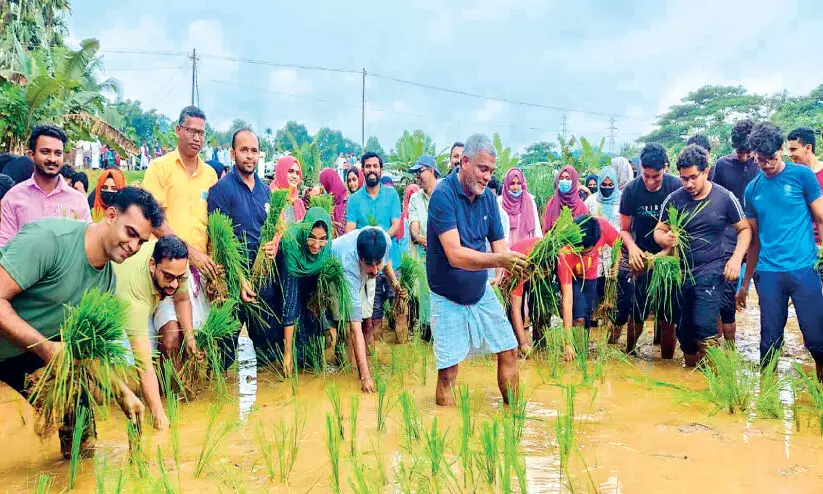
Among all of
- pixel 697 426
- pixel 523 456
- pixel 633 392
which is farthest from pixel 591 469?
pixel 633 392

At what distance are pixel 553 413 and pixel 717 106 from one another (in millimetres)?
43966

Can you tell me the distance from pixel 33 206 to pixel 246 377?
1879 millimetres

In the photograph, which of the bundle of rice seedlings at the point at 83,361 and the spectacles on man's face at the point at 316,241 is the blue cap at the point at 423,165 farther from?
the bundle of rice seedlings at the point at 83,361

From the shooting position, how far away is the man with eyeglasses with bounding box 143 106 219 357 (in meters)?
4.65

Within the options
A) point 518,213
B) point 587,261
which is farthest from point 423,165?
point 587,261

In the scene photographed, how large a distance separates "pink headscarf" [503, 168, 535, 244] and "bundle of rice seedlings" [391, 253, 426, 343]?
1123mm

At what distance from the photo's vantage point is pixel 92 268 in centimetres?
332

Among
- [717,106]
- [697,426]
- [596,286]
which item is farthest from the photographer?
[717,106]

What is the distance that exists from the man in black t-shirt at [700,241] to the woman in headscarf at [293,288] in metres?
2.53

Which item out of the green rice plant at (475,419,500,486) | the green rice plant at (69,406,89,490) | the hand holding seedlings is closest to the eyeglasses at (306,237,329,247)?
the hand holding seedlings

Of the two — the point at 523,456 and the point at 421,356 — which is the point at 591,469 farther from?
the point at 421,356

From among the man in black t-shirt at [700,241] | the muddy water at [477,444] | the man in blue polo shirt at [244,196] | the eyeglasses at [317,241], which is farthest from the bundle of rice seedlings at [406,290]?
the man in black t-shirt at [700,241]

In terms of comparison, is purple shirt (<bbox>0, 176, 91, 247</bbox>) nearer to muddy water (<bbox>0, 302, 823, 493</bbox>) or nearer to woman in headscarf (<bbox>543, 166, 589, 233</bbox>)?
muddy water (<bbox>0, 302, 823, 493</bbox>)

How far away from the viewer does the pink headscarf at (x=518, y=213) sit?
689 centimetres
